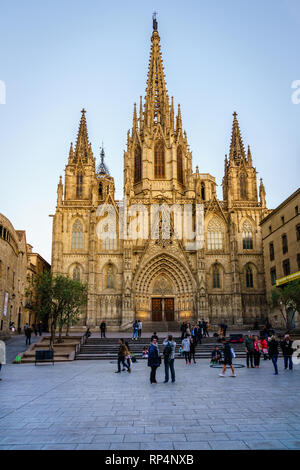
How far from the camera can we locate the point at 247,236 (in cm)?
4312

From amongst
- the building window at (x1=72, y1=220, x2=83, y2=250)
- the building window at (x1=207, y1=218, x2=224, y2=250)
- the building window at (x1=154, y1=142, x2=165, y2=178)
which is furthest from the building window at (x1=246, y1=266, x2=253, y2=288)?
the building window at (x1=72, y1=220, x2=83, y2=250)

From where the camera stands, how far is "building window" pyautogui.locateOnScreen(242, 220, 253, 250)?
42750 millimetres

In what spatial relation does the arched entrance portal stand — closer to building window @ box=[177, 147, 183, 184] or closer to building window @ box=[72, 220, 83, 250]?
building window @ box=[72, 220, 83, 250]

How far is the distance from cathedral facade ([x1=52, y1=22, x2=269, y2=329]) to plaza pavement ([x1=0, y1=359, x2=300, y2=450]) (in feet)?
86.3

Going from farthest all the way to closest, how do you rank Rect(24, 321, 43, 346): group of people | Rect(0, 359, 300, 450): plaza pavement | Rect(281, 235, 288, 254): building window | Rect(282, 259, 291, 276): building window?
Rect(281, 235, 288, 254): building window, Rect(282, 259, 291, 276): building window, Rect(24, 321, 43, 346): group of people, Rect(0, 359, 300, 450): plaza pavement

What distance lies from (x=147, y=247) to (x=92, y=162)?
13.5 m

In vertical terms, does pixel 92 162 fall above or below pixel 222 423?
above

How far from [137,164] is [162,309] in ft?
60.9

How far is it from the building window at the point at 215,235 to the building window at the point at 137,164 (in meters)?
10.8

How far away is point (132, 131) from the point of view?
49.0 m

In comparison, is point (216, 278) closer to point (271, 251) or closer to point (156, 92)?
point (271, 251)

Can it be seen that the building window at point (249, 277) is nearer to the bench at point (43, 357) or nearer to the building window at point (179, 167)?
the building window at point (179, 167)

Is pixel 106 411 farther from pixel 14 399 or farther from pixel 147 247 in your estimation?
pixel 147 247
